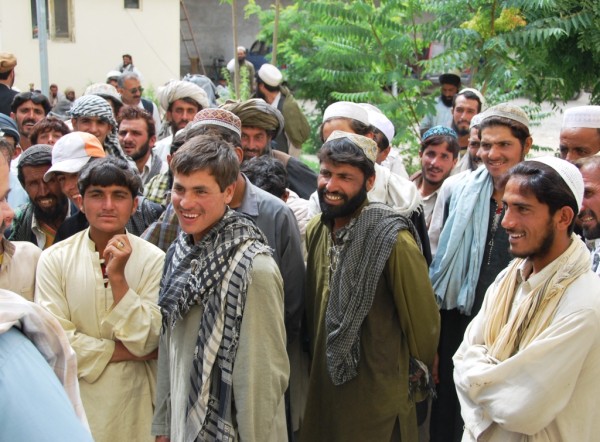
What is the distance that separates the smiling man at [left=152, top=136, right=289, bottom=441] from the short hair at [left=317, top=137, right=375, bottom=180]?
0.73m

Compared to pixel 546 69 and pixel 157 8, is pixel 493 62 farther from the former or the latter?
pixel 157 8

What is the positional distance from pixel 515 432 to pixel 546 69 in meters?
4.49

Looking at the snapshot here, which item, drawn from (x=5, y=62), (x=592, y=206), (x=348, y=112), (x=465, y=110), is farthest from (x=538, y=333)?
(x=5, y=62)

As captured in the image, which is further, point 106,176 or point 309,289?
point 309,289

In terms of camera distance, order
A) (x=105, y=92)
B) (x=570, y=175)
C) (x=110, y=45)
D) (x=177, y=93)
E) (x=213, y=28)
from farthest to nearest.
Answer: (x=213, y=28) → (x=110, y=45) → (x=105, y=92) → (x=177, y=93) → (x=570, y=175)

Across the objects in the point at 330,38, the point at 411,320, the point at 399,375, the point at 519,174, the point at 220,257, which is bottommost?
the point at 399,375

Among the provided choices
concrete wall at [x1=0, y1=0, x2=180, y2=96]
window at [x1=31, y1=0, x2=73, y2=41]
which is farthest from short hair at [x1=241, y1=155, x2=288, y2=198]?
window at [x1=31, y1=0, x2=73, y2=41]

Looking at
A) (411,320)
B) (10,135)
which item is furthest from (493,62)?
(10,135)

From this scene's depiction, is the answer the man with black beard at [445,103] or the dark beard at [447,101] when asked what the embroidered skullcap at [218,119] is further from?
the dark beard at [447,101]

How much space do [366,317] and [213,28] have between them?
24185 mm

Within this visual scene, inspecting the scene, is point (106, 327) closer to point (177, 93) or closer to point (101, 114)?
point (101, 114)

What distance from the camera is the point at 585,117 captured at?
14.5 ft

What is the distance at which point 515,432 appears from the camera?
8.98 feet

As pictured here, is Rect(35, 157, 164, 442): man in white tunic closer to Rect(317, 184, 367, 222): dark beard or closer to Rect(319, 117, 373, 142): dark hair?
Rect(317, 184, 367, 222): dark beard
